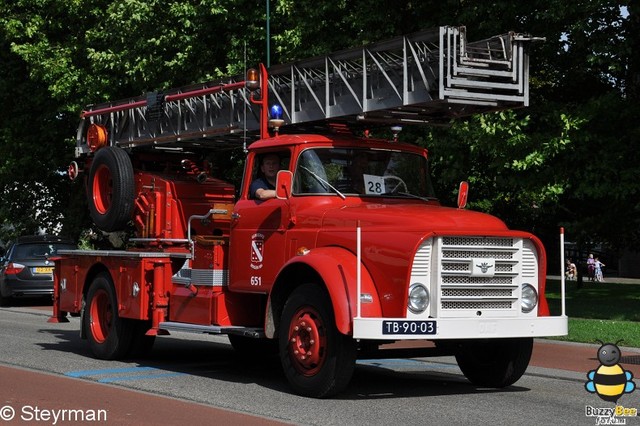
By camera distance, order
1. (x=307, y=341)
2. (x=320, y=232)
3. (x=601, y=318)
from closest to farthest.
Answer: (x=307, y=341) → (x=320, y=232) → (x=601, y=318)

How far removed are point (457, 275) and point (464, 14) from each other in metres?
14.2

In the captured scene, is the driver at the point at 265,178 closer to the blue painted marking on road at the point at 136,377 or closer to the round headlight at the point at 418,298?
the blue painted marking on road at the point at 136,377

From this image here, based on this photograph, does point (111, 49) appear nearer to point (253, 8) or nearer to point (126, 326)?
point (253, 8)

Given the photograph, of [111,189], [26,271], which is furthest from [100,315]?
[26,271]

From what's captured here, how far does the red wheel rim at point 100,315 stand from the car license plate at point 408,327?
5600 millimetres

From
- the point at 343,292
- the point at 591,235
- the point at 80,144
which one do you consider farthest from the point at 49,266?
the point at 343,292

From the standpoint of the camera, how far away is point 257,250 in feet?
38.7

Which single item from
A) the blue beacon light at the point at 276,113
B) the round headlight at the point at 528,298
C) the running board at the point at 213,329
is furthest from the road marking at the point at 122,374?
the round headlight at the point at 528,298

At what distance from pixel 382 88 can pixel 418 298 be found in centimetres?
308

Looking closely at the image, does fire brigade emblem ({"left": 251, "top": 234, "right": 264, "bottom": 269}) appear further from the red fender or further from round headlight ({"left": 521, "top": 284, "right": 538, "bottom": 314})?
round headlight ({"left": 521, "top": 284, "right": 538, "bottom": 314})

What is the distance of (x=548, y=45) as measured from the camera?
2336cm

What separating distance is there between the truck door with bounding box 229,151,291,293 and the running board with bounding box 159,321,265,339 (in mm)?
417

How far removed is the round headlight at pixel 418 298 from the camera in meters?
10.1

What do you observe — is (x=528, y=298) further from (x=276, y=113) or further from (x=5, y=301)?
(x=5, y=301)
